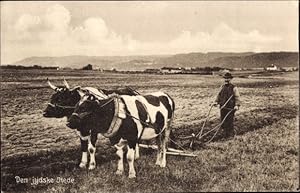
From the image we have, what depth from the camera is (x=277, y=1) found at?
6.81m

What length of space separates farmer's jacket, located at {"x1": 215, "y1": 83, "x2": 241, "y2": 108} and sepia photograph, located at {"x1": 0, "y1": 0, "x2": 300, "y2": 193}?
2 cm

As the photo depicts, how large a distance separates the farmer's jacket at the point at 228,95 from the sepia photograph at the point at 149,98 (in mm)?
20

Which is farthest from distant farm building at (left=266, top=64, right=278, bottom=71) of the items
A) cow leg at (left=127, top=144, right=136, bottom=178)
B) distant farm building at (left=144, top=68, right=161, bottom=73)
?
cow leg at (left=127, top=144, right=136, bottom=178)

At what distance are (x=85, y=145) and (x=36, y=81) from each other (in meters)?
0.93

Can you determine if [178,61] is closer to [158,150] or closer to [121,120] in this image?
A: [158,150]

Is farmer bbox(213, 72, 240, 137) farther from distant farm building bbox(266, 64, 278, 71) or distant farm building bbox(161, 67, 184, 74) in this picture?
distant farm building bbox(266, 64, 278, 71)

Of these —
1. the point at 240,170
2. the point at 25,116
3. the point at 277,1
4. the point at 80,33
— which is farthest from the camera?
the point at 277,1

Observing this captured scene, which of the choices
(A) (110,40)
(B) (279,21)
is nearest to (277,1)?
(B) (279,21)

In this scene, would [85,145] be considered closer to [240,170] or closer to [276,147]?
[240,170]

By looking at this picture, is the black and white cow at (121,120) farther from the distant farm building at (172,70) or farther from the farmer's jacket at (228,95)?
the farmer's jacket at (228,95)

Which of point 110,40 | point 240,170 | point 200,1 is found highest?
point 200,1

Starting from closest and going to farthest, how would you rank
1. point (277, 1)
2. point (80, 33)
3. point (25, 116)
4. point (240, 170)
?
point (25, 116) < point (80, 33) < point (240, 170) < point (277, 1)

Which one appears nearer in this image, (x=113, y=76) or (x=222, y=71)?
(x=113, y=76)

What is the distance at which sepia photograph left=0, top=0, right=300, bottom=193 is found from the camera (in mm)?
5480
